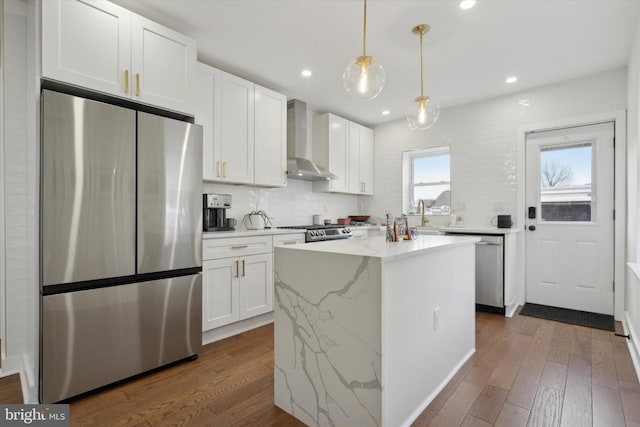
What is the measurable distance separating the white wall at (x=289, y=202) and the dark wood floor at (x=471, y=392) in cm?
165

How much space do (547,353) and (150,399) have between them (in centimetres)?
298

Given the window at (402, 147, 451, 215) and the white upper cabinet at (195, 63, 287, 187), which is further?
the window at (402, 147, 451, 215)

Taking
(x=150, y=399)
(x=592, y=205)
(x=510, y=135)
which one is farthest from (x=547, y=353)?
(x=150, y=399)

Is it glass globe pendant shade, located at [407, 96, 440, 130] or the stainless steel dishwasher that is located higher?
glass globe pendant shade, located at [407, 96, 440, 130]

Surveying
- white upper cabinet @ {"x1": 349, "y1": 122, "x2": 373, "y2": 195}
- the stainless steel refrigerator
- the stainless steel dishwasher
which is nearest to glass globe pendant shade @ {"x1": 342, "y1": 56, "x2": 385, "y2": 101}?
the stainless steel refrigerator

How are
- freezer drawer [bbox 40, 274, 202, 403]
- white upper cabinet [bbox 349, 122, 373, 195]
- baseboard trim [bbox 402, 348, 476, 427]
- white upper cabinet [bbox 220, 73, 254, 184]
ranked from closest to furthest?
baseboard trim [bbox 402, 348, 476, 427], freezer drawer [bbox 40, 274, 202, 403], white upper cabinet [bbox 220, 73, 254, 184], white upper cabinet [bbox 349, 122, 373, 195]

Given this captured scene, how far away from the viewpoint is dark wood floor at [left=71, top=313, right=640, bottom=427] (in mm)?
1743

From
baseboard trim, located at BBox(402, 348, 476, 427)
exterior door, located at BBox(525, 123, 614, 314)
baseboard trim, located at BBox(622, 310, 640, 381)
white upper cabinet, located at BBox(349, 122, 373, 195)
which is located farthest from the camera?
white upper cabinet, located at BBox(349, 122, 373, 195)

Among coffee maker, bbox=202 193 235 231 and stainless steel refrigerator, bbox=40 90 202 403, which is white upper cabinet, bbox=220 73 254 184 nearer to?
coffee maker, bbox=202 193 235 231

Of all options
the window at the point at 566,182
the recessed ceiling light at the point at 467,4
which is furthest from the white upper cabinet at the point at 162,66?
the window at the point at 566,182

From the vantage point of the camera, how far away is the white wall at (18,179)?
7.50ft

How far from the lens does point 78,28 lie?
6.59ft

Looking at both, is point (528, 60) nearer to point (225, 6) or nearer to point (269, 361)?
point (225, 6)

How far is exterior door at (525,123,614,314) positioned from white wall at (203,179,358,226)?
2639 mm
